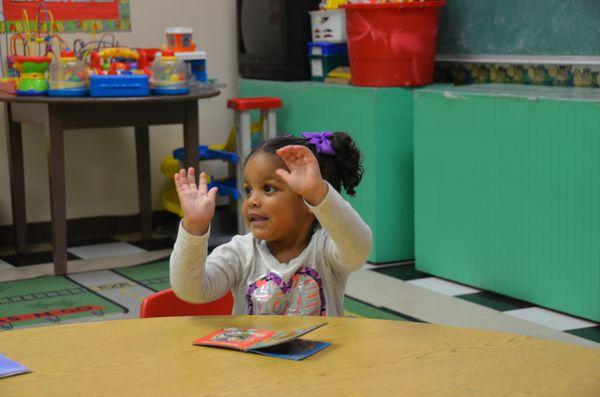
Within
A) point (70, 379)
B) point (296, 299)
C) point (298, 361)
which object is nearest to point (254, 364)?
point (298, 361)

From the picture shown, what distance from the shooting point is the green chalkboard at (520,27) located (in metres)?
3.33

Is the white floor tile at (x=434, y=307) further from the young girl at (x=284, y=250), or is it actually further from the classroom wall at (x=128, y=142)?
the classroom wall at (x=128, y=142)

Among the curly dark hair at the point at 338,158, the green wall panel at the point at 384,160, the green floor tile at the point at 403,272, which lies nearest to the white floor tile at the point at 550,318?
the green floor tile at the point at 403,272

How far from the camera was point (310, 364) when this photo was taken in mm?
1173

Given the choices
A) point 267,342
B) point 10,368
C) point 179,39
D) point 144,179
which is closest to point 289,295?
point 267,342

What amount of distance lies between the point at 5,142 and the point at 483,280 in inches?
90.1

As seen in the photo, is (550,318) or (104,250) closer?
(550,318)

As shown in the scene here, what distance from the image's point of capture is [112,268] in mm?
3918

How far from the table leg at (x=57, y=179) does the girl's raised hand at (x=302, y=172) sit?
7.79 feet

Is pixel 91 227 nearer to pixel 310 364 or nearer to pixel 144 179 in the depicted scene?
pixel 144 179

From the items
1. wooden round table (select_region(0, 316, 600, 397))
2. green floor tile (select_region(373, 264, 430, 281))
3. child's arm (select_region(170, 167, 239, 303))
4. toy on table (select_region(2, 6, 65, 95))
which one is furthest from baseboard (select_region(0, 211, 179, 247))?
wooden round table (select_region(0, 316, 600, 397))

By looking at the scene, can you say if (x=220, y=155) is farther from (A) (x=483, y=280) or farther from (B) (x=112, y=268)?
(A) (x=483, y=280)

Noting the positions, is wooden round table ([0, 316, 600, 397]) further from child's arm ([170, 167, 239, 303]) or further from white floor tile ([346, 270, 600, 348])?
white floor tile ([346, 270, 600, 348])

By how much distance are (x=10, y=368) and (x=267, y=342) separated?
311mm
